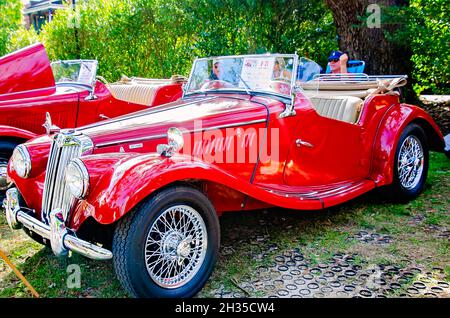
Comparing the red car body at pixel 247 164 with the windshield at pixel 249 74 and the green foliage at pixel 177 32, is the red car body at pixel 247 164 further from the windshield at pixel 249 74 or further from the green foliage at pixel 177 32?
the green foliage at pixel 177 32

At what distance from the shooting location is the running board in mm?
3578

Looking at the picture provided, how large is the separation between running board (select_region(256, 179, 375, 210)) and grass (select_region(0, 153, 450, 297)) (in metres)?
0.38

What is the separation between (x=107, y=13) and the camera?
35.5ft

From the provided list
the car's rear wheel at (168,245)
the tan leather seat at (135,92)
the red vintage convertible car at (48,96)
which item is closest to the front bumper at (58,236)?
the car's rear wheel at (168,245)

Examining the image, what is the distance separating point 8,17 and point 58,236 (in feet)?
47.0

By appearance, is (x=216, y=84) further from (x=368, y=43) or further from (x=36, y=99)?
(x=368, y=43)

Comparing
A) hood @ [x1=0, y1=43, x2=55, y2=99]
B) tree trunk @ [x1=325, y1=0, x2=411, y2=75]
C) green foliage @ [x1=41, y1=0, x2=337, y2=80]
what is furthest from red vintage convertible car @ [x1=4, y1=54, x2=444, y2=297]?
green foliage @ [x1=41, y1=0, x2=337, y2=80]

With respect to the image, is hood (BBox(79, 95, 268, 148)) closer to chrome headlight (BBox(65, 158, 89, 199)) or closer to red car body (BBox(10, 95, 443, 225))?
red car body (BBox(10, 95, 443, 225))

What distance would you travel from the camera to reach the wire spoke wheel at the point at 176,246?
288 centimetres

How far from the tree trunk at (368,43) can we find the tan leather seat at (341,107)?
267 cm
